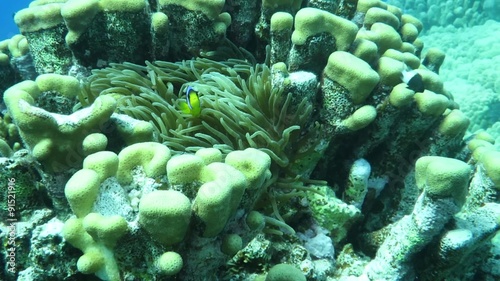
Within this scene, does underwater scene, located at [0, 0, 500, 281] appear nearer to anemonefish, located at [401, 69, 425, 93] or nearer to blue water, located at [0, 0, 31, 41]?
anemonefish, located at [401, 69, 425, 93]

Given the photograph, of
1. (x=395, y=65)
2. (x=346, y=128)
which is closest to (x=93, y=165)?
(x=346, y=128)

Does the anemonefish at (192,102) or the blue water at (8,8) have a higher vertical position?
the anemonefish at (192,102)

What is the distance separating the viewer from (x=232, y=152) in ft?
5.56

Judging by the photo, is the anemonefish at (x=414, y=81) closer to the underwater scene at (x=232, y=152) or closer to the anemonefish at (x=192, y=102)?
the underwater scene at (x=232, y=152)

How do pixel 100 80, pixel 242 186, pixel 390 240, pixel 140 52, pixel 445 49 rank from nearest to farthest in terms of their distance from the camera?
1. pixel 242 186
2. pixel 390 240
3. pixel 100 80
4. pixel 140 52
5. pixel 445 49

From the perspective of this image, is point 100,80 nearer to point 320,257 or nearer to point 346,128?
point 346,128

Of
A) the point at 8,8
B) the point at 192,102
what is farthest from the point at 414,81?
the point at 8,8

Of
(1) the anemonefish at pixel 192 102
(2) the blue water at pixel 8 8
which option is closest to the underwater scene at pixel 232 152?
(1) the anemonefish at pixel 192 102

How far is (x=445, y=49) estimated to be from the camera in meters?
7.27

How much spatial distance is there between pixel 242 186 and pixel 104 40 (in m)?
2.11

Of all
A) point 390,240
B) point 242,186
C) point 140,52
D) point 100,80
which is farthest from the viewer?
point 140,52

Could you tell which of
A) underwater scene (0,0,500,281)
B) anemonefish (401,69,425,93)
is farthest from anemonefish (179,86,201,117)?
anemonefish (401,69,425,93)

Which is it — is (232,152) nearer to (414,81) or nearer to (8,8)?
(414,81)

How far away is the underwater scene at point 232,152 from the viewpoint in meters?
1.55
